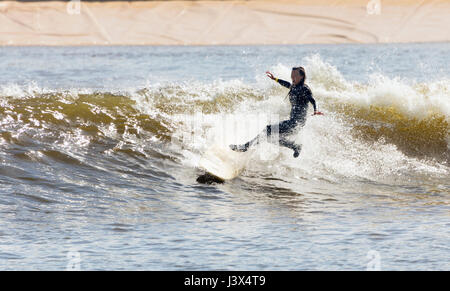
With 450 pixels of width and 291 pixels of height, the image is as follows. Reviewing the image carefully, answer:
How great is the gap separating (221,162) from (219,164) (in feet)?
0.15

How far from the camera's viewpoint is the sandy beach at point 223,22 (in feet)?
169

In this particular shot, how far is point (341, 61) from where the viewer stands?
30969 millimetres

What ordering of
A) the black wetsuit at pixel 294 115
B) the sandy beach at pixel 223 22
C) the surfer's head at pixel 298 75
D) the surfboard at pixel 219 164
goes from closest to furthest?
the surfboard at pixel 219 164, the surfer's head at pixel 298 75, the black wetsuit at pixel 294 115, the sandy beach at pixel 223 22

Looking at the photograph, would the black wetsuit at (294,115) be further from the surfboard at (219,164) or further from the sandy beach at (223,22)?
the sandy beach at (223,22)

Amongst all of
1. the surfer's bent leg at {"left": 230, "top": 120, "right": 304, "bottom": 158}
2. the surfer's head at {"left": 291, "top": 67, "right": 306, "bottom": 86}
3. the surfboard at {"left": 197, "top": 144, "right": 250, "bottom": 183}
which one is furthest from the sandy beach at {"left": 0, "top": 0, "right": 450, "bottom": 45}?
the surfboard at {"left": 197, "top": 144, "right": 250, "bottom": 183}

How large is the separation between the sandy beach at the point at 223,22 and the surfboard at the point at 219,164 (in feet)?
136

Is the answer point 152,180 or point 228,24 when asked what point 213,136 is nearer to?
point 152,180

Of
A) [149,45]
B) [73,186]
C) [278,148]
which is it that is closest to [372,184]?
[278,148]

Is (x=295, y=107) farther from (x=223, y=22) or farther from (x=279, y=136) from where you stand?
(x=223, y=22)

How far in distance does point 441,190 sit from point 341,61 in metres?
22.3

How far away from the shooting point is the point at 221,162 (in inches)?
385

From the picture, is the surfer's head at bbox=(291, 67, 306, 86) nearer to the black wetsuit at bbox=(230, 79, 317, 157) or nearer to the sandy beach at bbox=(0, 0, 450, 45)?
the black wetsuit at bbox=(230, 79, 317, 157)

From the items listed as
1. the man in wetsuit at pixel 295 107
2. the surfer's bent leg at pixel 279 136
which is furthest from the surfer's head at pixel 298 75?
the surfer's bent leg at pixel 279 136

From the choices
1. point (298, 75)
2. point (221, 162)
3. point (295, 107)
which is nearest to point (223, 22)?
point (295, 107)
